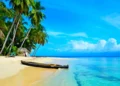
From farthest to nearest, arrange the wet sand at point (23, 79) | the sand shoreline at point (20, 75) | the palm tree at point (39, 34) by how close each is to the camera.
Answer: the palm tree at point (39, 34), the sand shoreline at point (20, 75), the wet sand at point (23, 79)

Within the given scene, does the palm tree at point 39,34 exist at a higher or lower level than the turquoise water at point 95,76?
higher

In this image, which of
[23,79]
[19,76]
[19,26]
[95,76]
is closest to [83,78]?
[95,76]

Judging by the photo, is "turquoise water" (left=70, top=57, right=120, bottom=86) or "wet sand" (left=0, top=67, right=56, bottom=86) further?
"turquoise water" (left=70, top=57, right=120, bottom=86)

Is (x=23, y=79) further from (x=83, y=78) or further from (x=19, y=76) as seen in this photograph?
(x=83, y=78)

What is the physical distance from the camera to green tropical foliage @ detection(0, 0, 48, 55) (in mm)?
24516

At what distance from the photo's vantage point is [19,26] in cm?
3328

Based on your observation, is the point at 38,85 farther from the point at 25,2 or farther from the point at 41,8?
the point at 41,8

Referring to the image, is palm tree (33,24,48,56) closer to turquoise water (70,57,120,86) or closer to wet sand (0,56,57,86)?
turquoise water (70,57,120,86)

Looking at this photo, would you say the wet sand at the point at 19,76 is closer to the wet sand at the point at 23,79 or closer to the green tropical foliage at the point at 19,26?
the wet sand at the point at 23,79

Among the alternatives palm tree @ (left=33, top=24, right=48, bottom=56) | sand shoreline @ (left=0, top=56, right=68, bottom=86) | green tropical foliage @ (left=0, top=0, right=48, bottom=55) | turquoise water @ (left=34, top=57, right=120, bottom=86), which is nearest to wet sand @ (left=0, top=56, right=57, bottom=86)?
sand shoreline @ (left=0, top=56, right=68, bottom=86)

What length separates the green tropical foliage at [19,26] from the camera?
965 inches

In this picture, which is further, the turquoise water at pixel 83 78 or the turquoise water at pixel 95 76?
the turquoise water at pixel 95 76

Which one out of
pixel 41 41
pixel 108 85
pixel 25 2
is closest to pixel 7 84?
pixel 108 85

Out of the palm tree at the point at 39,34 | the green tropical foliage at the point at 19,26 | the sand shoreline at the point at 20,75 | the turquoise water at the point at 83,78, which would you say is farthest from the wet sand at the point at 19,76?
the palm tree at the point at 39,34
